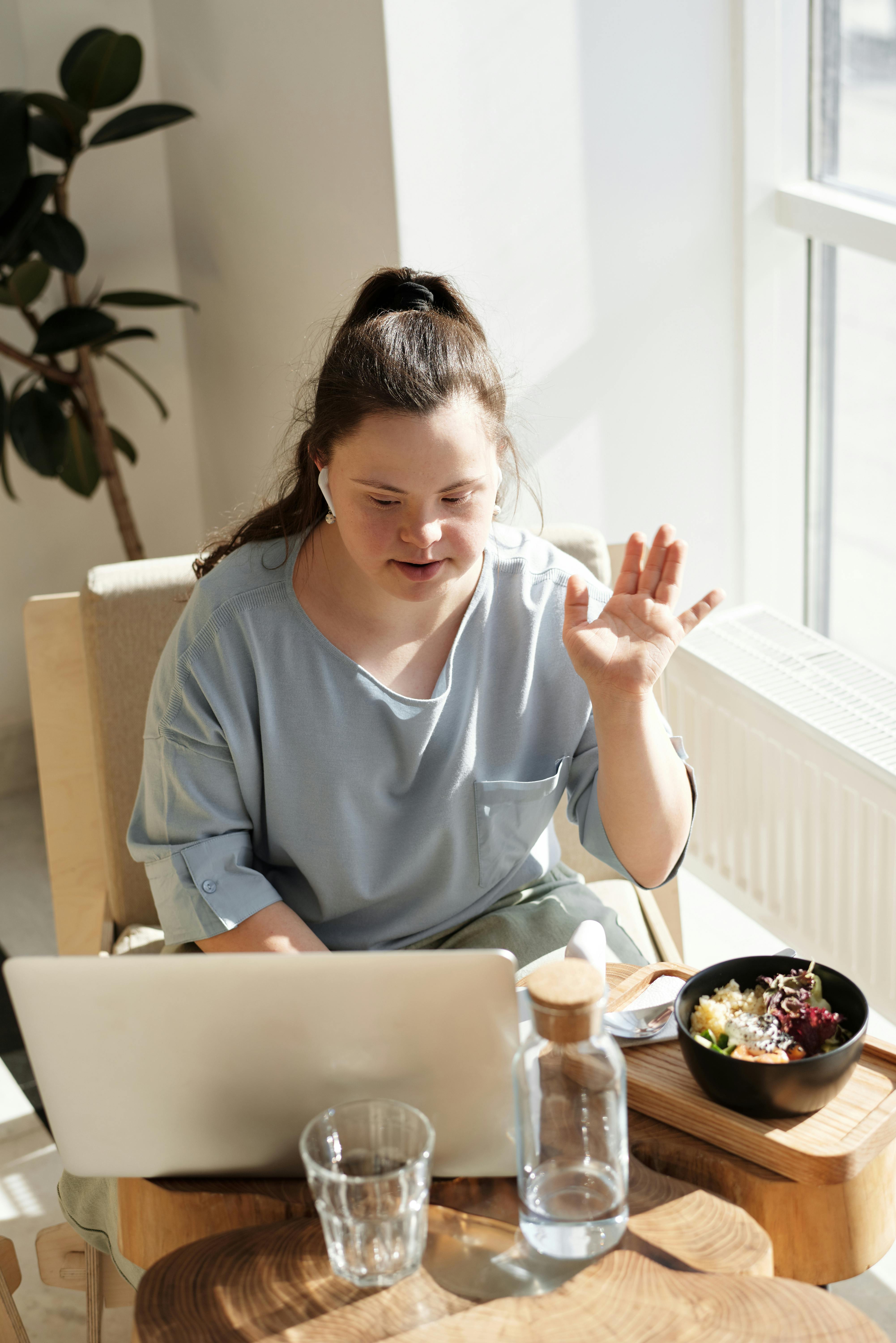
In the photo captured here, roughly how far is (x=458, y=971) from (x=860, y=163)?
1.71 metres

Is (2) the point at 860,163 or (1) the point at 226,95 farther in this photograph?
(1) the point at 226,95

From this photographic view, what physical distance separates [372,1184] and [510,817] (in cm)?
59

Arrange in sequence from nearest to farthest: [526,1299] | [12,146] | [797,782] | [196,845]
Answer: [526,1299], [196,845], [797,782], [12,146]

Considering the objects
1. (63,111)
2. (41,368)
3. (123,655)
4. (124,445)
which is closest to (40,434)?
(41,368)

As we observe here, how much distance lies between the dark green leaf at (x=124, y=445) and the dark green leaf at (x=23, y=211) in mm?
460

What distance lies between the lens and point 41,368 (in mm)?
2662

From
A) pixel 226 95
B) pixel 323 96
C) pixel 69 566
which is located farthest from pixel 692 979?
pixel 69 566

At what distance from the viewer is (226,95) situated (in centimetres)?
252

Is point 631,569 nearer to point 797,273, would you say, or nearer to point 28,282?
point 797,273

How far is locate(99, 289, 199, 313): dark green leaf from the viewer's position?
8.71 ft

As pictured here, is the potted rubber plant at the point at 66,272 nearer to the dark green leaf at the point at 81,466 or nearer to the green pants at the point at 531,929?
the dark green leaf at the point at 81,466

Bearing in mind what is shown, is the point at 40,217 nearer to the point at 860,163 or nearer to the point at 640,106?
the point at 640,106

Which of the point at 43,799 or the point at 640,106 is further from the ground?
the point at 640,106

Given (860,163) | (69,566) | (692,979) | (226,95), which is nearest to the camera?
(692,979)
